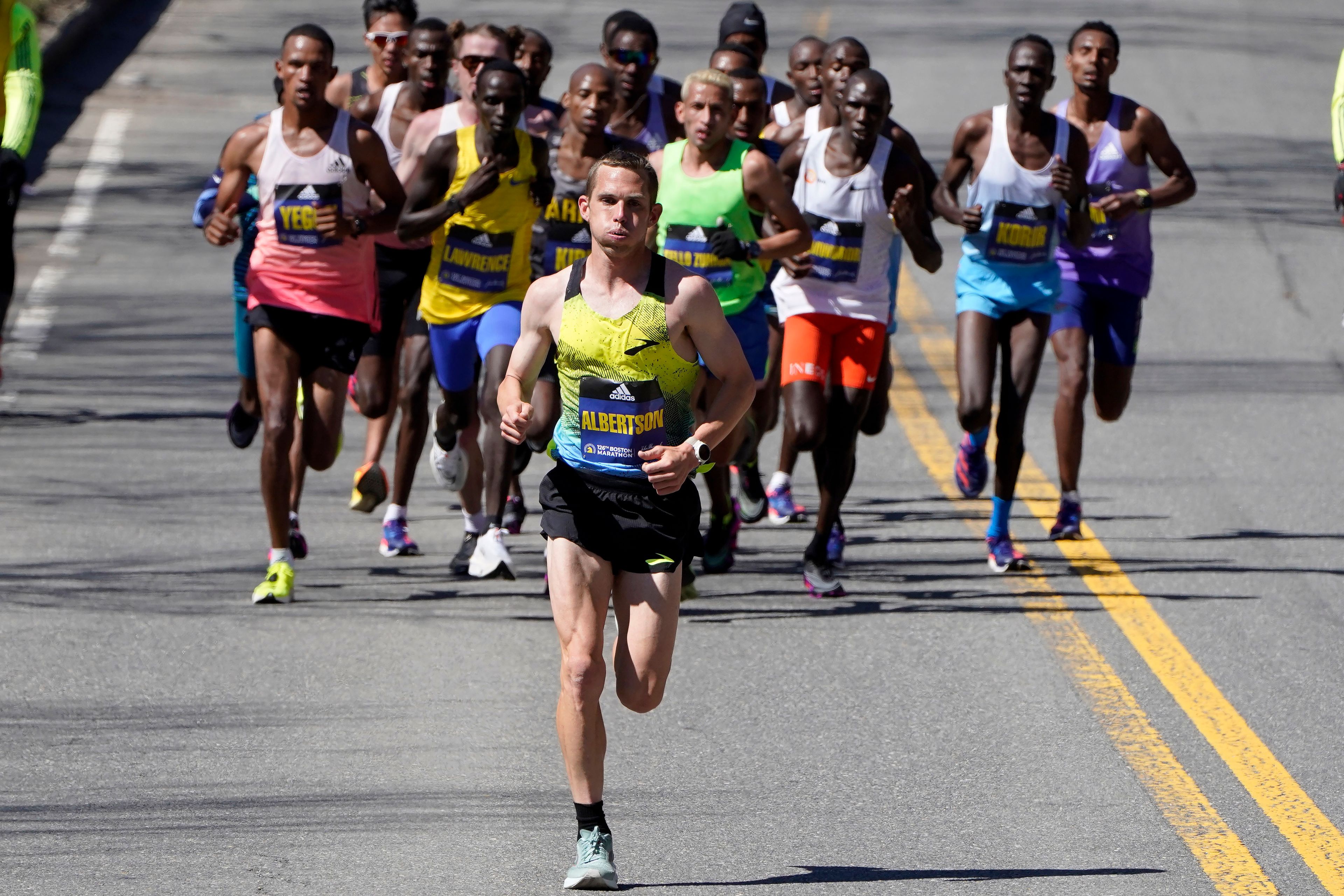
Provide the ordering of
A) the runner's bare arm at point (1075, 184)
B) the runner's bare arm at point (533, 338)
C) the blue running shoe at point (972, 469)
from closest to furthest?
1. the runner's bare arm at point (533, 338)
2. the runner's bare arm at point (1075, 184)
3. the blue running shoe at point (972, 469)

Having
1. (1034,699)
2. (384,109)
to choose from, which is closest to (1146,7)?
(384,109)

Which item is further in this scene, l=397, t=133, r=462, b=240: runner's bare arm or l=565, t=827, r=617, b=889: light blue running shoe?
l=397, t=133, r=462, b=240: runner's bare arm

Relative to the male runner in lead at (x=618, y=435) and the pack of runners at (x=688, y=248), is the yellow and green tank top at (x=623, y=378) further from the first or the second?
the pack of runners at (x=688, y=248)

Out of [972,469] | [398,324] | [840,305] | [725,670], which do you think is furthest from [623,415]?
[972,469]

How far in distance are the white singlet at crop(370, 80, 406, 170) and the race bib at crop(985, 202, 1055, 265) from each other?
9.68 ft

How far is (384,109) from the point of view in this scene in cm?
1080

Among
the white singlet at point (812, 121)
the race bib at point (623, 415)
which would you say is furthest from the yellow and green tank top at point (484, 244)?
the race bib at point (623, 415)

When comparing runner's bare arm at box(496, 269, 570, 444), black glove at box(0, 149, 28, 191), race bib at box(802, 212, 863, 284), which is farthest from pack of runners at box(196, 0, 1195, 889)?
runner's bare arm at box(496, 269, 570, 444)

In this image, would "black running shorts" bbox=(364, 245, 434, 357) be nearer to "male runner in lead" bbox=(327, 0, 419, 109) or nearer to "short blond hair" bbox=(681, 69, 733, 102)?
"male runner in lead" bbox=(327, 0, 419, 109)

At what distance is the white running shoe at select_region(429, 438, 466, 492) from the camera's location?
10.1m

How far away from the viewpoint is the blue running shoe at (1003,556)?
10.0 m

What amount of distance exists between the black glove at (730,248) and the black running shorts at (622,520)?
10.5ft

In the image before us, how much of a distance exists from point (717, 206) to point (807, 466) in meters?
3.35

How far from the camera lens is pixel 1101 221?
10.7m
